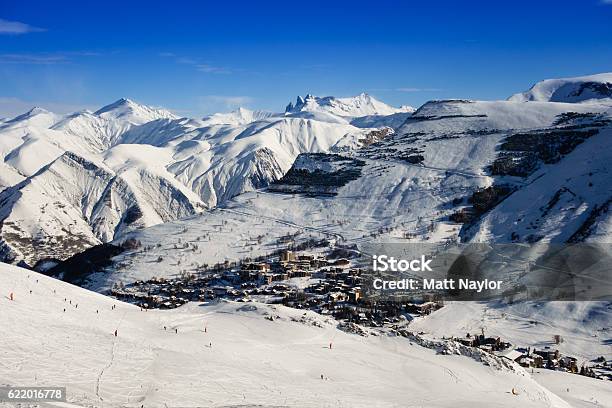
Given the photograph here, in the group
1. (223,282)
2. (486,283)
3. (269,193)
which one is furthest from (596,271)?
(269,193)

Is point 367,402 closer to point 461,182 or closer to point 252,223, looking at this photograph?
point 252,223

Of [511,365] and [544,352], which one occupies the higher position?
[511,365]

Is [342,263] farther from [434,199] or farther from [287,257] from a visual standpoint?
[434,199]
